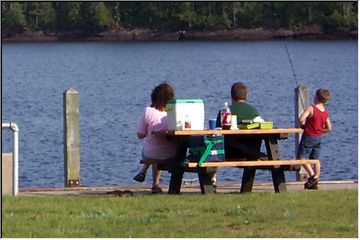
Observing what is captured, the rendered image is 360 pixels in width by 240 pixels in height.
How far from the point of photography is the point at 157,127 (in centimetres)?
1414

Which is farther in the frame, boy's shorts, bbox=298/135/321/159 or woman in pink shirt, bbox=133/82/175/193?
boy's shorts, bbox=298/135/321/159

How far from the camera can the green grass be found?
408 inches

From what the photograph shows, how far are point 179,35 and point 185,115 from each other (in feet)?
372

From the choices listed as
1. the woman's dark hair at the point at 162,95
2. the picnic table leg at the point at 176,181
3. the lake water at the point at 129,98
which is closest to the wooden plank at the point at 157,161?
the picnic table leg at the point at 176,181

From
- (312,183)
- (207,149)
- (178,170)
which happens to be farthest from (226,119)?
(312,183)

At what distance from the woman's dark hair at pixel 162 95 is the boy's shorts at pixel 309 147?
6.24 ft

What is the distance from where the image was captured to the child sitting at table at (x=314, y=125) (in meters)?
14.9

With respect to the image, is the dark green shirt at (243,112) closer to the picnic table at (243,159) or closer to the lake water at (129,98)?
the picnic table at (243,159)

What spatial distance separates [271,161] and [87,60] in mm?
67883

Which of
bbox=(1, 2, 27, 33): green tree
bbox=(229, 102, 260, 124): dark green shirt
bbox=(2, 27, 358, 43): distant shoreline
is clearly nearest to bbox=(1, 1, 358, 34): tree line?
bbox=(1, 2, 27, 33): green tree

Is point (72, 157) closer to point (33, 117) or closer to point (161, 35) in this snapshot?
point (33, 117)

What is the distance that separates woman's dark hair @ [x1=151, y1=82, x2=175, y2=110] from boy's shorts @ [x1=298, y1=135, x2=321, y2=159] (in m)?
1.90

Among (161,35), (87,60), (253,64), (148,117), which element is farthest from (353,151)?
(161,35)

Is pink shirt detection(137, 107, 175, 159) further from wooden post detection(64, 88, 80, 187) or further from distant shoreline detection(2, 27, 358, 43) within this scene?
distant shoreline detection(2, 27, 358, 43)
